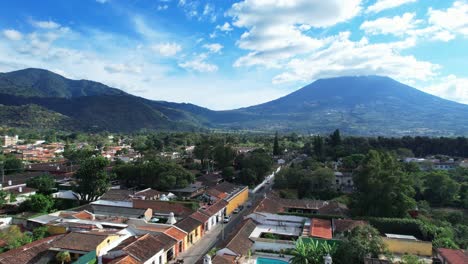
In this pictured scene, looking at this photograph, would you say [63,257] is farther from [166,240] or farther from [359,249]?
[359,249]

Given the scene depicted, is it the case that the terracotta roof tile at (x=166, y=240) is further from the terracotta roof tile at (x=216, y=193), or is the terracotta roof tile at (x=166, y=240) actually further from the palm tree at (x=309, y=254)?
the terracotta roof tile at (x=216, y=193)

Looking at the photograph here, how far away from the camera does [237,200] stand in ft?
102

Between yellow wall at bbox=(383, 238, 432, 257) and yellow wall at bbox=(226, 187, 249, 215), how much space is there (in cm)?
1281

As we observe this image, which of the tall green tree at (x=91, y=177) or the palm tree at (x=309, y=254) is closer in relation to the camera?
the palm tree at (x=309, y=254)

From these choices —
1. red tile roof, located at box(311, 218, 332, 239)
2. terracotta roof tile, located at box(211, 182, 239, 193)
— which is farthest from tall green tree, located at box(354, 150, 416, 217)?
terracotta roof tile, located at box(211, 182, 239, 193)

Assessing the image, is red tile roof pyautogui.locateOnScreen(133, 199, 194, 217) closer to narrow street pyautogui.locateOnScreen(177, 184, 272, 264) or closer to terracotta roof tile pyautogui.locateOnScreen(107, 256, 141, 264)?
narrow street pyautogui.locateOnScreen(177, 184, 272, 264)

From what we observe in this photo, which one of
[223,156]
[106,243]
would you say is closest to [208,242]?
[106,243]

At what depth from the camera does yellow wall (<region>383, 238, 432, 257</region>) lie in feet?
63.7

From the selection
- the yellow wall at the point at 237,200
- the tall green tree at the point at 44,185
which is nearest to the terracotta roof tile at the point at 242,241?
the yellow wall at the point at 237,200

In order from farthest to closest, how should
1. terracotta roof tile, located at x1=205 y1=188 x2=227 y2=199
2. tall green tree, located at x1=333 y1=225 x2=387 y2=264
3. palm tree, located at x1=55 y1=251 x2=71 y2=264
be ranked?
terracotta roof tile, located at x1=205 y1=188 x2=227 y2=199 → palm tree, located at x1=55 y1=251 x2=71 y2=264 → tall green tree, located at x1=333 y1=225 x2=387 y2=264

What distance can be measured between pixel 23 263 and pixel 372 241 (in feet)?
52.6

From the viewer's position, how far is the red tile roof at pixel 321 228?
66.8 feet

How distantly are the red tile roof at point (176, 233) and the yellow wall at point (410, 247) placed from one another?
11682 mm

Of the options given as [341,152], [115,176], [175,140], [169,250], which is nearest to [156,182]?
[115,176]
